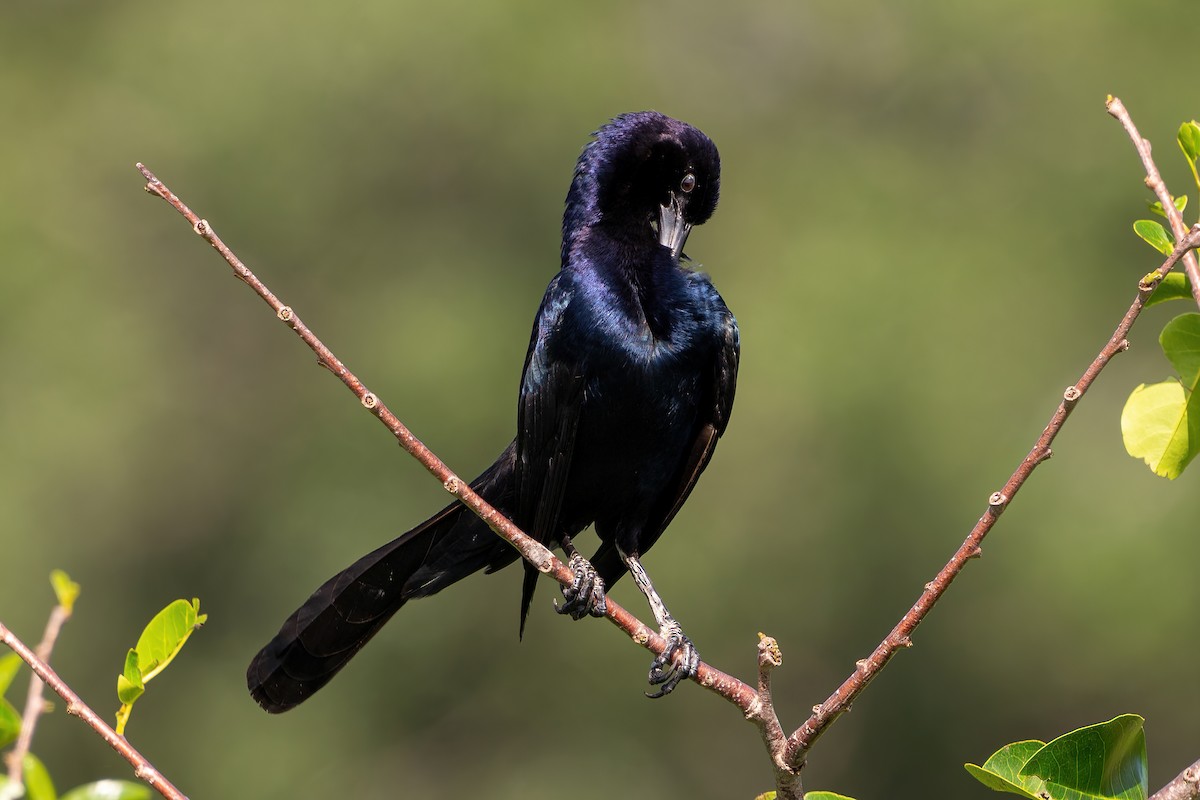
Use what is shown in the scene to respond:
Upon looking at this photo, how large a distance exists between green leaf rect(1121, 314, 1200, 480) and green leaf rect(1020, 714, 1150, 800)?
0.44 m

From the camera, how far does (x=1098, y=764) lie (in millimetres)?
2008

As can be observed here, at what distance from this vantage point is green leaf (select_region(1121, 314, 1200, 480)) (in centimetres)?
220

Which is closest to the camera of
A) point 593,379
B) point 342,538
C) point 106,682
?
point 593,379

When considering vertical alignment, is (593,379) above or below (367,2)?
below

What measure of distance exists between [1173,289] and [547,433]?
205cm

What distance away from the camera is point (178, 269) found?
56.4ft

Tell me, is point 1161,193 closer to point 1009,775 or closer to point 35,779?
point 1009,775

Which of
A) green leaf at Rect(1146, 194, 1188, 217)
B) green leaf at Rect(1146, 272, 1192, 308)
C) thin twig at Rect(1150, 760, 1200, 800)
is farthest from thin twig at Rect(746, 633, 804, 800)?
green leaf at Rect(1146, 194, 1188, 217)

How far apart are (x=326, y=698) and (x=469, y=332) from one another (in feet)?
13.6

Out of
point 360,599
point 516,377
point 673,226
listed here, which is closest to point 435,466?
point 360,599

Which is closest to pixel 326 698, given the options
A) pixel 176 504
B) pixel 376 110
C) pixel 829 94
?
pixel 176 504

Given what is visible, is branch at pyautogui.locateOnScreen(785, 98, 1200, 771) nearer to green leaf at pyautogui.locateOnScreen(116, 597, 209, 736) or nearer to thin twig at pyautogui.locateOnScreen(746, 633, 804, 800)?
thin twig at pyautogui.locateOnScreen(746, 633, 804, 800)

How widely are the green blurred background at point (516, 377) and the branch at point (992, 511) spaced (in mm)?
10491

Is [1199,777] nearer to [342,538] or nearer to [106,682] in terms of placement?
[342,538]
